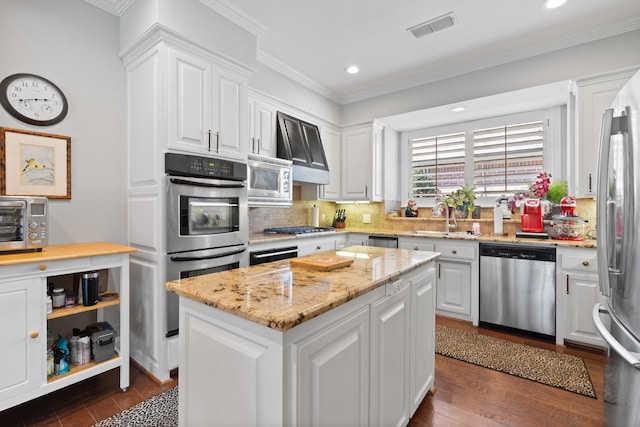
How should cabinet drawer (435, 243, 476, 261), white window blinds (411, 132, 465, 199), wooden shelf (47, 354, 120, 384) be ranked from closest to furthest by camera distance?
wooden shelf (47, 354, 120, 384), cabinet drawer (435, 243, 476, 261), white window blinds (411, 132, 465, 199)

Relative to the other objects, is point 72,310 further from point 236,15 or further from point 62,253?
point 236,15

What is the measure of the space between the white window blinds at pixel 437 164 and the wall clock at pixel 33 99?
163 inches

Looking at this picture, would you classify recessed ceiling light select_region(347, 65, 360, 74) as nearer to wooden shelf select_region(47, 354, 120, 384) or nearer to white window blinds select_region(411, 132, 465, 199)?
white window blinds select_region(411, 132, 465, 199)

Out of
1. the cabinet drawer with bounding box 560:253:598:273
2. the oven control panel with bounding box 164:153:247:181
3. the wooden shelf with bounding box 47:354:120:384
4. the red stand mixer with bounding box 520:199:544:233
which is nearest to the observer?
the wooden shelf with bounding box 47:354:120:384

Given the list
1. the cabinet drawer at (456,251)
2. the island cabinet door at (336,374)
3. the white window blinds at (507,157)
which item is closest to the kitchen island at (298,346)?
the island cabinet door at (336,374)

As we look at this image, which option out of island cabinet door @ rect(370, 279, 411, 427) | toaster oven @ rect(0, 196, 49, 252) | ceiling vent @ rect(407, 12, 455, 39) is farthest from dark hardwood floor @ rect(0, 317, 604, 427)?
ceiling vent @ rect(407, 12, 455, 39)

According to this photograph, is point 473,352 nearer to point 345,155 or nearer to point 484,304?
point 484,304

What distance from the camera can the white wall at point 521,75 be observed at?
9.30 feet

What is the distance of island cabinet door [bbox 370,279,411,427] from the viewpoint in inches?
54.2

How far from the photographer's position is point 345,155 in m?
4.67

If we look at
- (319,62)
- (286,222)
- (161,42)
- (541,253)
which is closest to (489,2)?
(319,62)

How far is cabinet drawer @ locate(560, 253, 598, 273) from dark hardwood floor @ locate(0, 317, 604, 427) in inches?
32.0

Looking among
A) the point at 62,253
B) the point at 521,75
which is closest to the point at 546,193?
the point at 521,75

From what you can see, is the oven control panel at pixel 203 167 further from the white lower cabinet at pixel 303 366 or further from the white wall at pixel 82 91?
the white lower cabinet at pixel 303 366
